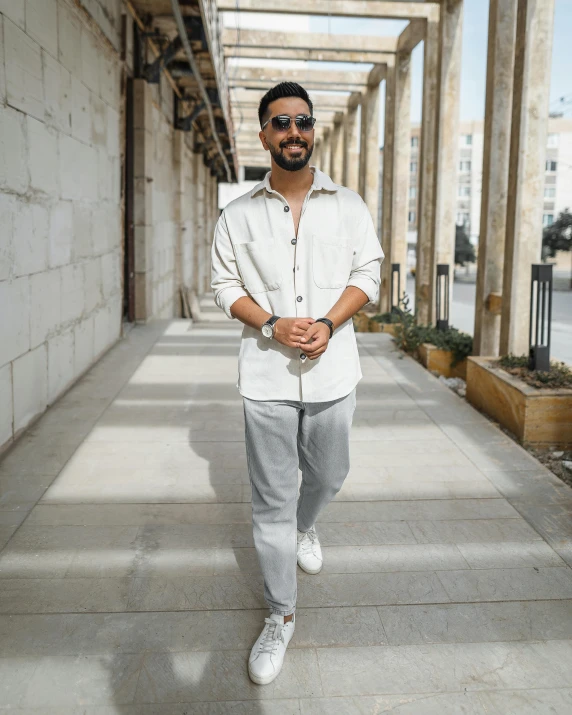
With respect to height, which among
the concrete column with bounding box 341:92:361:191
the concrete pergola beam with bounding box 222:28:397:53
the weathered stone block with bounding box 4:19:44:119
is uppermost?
the concrete pergola beam with bounding box 222:28:397:53

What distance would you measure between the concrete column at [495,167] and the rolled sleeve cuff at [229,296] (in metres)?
4.78

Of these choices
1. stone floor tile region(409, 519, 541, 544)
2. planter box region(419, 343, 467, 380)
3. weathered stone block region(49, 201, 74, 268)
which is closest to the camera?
stone floor tile region(409, 519, 541, 544)

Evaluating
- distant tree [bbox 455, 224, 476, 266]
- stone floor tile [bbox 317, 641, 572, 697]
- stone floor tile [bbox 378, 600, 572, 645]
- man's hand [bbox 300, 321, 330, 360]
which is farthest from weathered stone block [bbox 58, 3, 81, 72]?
distant tree [bbox 455, 224, 476, 266]

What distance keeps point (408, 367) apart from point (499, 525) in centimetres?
387

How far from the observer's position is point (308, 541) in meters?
3.06

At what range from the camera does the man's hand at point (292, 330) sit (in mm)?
2340

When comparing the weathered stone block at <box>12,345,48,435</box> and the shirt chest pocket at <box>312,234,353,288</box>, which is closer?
the shirt chest pocket at <box>312,234,353,288</box>

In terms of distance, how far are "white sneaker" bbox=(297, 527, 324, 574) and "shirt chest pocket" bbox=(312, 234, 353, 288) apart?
1.14 m

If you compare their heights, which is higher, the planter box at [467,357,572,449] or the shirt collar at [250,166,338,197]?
the shirt collar at [250,166,338,197]

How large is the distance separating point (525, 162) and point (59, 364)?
416cm

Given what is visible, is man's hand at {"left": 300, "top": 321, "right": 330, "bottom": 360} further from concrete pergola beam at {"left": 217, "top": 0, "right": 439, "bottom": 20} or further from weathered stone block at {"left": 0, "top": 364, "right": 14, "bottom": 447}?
concrete pergola beam at {"left": 217, "top": 0, "right": 439, "bottom": 20}

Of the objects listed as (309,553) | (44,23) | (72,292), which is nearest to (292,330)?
(309,553)

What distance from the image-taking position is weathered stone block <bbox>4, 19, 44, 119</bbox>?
14.1 feet

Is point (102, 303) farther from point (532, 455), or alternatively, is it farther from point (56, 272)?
point (532, 455)
